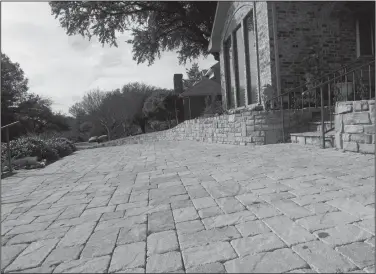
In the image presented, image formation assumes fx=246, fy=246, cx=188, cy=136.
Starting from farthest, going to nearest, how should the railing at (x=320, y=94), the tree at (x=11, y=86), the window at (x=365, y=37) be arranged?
the tree at (x=11, y=86)
the window at (x=365, y=37)
the railing at (x=320, y=94)

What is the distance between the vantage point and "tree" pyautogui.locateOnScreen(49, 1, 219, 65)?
14.6m

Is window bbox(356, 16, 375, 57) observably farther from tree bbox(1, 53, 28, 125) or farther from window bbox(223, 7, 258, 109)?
tree bbox(1, 53, 28, 125)

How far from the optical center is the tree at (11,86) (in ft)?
68.8

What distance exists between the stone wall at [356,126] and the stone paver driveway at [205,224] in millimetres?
497

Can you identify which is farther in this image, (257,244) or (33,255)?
(33,255)

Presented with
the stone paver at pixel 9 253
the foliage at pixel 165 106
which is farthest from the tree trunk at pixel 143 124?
the stone paver at pixel 9 253

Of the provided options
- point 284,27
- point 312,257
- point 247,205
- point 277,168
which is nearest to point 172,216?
point 247,205

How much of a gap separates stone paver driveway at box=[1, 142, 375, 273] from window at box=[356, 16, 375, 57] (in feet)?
18.9

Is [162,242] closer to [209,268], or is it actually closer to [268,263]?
[209,268]

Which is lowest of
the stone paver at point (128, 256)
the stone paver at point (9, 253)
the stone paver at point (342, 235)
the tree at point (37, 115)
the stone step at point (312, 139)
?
the stone paver at point (9, 253)

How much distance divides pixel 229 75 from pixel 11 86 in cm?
2407

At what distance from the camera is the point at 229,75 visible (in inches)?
451

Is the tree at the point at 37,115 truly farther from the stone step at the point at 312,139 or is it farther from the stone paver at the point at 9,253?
the stone paver at the point at 9,253

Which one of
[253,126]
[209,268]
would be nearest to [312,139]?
[253,126]
